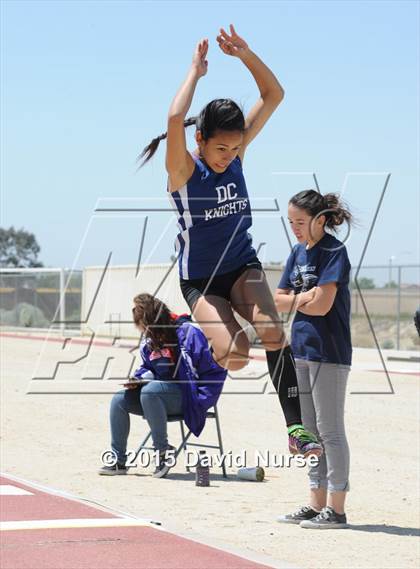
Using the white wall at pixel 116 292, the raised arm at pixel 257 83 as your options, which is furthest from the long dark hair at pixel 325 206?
the white wall at pixel 116 292

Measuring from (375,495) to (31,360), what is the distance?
18049mm

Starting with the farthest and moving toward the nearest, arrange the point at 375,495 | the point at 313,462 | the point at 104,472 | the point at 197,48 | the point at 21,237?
the point at 21,237 < the point at 104,472 < the point at 375,495 < the point at 313,462 < the point at 197,48

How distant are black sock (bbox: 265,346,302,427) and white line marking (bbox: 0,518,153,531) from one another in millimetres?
3288

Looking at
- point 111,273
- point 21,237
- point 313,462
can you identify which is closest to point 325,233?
point 313,462

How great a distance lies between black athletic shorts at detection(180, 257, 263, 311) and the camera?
5570mm

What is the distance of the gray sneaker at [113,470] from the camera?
11320 mm

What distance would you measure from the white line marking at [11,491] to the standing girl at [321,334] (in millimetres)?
2423

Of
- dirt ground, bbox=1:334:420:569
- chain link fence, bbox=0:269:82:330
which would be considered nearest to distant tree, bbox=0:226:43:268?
chain link fence, bbox=0:269:82:330

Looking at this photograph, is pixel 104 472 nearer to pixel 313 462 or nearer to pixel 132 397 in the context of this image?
pixel 132 397

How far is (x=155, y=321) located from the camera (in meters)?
10.8

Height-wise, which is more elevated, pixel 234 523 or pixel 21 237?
pixel 21 237

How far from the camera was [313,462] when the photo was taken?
349 inches

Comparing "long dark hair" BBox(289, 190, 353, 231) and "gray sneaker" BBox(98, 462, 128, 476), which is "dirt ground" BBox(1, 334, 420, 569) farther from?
"long dark hair" BBox(289, 190, 353, 231)

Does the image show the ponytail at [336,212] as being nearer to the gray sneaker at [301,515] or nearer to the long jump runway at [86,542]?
the long jump runway at [86,542]
